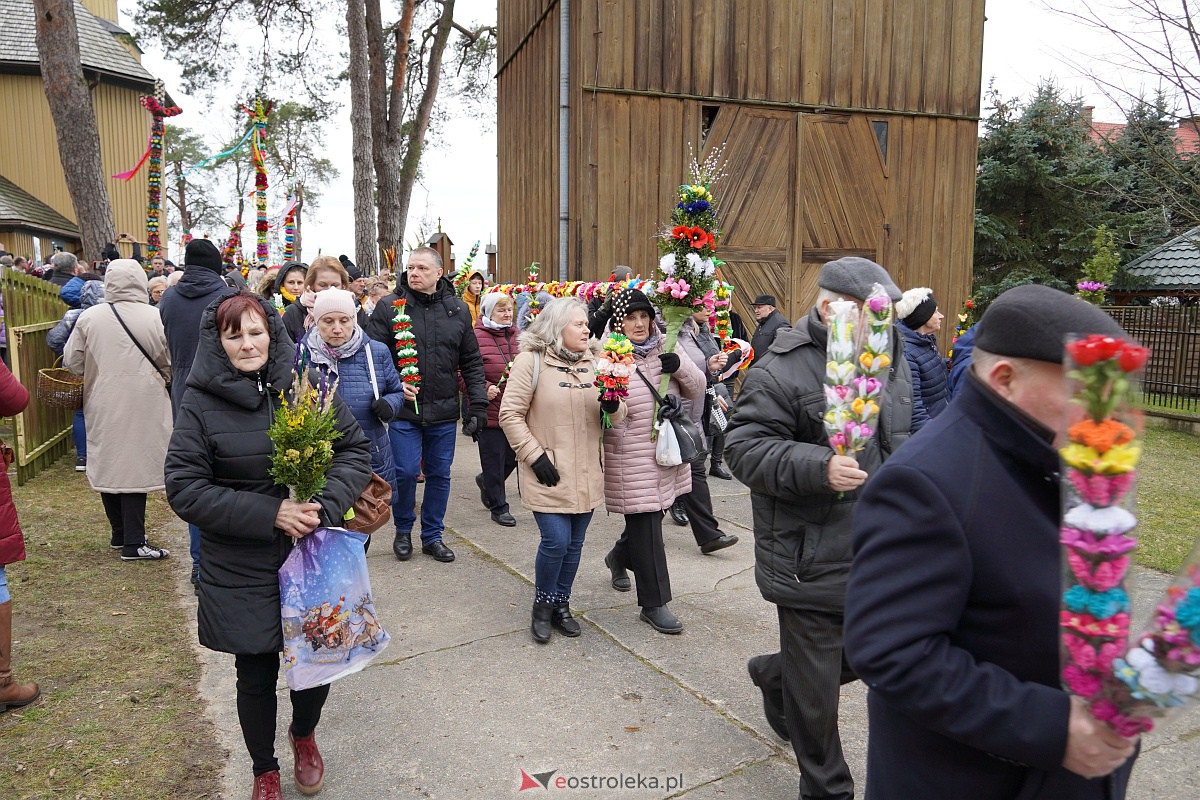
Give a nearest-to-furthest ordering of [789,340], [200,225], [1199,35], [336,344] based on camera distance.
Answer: [789,340]
[336,344]
[1199,35]
[200,225]

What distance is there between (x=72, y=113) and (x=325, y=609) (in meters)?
13.1

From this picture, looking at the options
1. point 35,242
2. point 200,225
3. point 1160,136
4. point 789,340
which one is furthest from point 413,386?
point 200,225

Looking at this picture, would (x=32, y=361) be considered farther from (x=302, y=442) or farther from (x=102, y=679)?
(x=302, y=442)

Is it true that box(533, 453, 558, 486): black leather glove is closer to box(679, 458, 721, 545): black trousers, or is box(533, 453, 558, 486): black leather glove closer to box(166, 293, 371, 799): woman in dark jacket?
box(166, 293, 371, 799): woman in dark jacket

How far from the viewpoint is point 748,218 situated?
13000mm

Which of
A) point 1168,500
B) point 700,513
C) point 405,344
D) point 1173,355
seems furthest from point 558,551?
point 1173,355

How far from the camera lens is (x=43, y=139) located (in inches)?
1145

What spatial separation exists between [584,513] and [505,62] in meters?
13.3

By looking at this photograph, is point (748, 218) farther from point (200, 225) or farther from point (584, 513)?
point (200, 225)

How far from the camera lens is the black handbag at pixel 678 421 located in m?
5.11

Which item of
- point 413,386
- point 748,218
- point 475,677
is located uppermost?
point 748,218

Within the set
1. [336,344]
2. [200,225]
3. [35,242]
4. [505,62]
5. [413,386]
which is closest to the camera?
[336,344]

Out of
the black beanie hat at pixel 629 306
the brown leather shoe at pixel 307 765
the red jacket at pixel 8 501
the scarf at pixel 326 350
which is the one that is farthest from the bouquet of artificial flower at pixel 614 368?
the red jacket at pixel 8 501

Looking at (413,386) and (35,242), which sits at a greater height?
(35,242)
